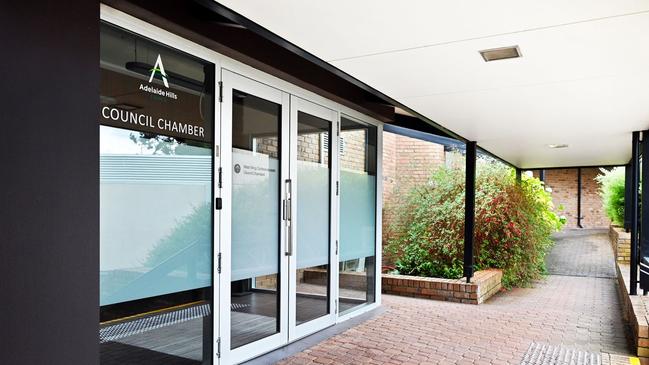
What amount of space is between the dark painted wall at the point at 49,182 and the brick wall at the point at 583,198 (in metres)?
18.7

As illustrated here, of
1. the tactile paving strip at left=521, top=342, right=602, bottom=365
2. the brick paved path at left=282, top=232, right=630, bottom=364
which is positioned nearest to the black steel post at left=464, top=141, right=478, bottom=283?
the brick paved path at left=282, top=232, right=630, bottom=364

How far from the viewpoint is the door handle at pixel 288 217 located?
4363 mm

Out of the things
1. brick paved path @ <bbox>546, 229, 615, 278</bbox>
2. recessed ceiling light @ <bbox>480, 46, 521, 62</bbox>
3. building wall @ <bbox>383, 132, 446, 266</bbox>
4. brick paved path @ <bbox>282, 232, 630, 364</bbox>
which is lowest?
brick paved path @ <bbox>546, 229, 615, 278</bbox>

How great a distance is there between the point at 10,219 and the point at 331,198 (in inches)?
139

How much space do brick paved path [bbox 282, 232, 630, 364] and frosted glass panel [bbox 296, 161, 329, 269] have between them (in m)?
0.82

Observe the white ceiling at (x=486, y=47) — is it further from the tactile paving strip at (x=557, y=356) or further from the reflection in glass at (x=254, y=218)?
the tactile paving strip at (x=557, y=356)

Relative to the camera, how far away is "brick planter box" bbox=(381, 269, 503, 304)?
671cm

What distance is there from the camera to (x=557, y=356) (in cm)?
430

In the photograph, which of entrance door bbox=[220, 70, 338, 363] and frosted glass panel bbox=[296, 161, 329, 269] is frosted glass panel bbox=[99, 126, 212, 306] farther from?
frosted glass panel bbox=[296, 161, 329, 269]

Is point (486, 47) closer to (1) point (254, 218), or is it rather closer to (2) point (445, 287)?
(1) point (254, 218)

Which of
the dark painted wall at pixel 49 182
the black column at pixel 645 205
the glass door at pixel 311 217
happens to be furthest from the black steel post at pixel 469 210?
the dark painted wall at pixel 49 182

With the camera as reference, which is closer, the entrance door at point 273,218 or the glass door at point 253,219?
the glass door at point 253,219

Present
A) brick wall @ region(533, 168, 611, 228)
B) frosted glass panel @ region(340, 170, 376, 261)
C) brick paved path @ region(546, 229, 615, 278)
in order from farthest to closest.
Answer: brick wall @ region(533, 168, 611, 228)
brick paved path @ region(546, 229, 615, 278)
frosted glass panel @ region(340, 170, 376, 261)

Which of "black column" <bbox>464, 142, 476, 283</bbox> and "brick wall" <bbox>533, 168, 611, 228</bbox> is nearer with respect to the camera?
"black column" <bbox>464, 142, 476, 283</bbox>
